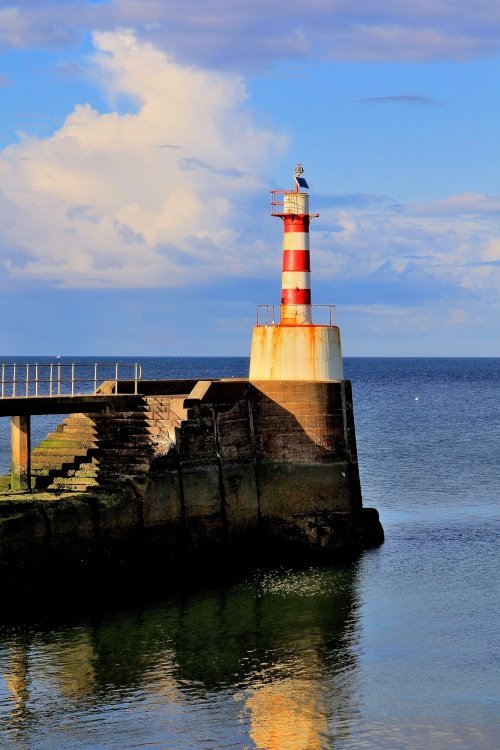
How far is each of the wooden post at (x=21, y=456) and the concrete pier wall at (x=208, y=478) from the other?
58 cm

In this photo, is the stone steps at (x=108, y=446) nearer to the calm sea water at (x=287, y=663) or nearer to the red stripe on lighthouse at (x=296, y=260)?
the calm sea water at (x=287, y=663)

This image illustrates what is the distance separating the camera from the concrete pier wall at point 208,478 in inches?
1137

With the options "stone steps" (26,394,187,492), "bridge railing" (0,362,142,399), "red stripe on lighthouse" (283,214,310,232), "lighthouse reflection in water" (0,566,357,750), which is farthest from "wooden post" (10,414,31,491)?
"red stripe on lighthouse" (283,214,310,232)

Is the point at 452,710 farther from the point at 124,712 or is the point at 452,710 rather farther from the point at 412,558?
the point at 412,558

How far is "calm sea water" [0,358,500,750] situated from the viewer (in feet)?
63.5

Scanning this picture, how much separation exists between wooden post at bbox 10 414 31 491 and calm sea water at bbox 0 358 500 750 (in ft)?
16.5

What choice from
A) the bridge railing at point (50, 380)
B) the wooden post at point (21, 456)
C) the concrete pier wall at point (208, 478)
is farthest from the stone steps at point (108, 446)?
the bridge railing at point (50, 380)

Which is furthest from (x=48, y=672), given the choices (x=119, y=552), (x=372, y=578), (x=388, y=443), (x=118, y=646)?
(x=388, y=443)

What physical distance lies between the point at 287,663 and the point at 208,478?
9008 millimetres

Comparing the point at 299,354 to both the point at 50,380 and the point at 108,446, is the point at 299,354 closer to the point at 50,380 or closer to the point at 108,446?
the point at 108,446

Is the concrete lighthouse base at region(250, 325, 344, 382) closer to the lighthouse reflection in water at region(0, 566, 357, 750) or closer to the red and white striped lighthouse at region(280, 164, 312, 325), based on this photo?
the red and white striped lighthouse at region(280, 164, 312, 325)

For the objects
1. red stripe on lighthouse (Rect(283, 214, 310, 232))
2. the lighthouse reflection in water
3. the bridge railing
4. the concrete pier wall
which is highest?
red stripe on lighthouse (Rect(283, 214, 310, 232))

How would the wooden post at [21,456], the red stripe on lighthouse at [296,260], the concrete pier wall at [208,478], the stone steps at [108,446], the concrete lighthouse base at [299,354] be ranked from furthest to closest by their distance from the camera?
the red stripe on lighthouse at [296,260], the concrete lighthouse base at [299,354], the stone steps at [108,446], the wooden post at [21,456], the concrete pier wall at [208,478]

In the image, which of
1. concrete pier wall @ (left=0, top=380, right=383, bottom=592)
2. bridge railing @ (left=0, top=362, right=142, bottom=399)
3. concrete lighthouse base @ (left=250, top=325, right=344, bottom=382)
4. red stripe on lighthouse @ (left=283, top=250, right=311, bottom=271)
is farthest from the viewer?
red stripe on lighthouse @ (left=283, top=250, right=311, bottom=271)
